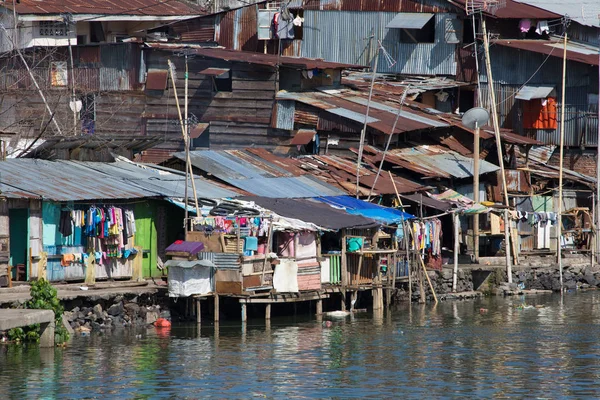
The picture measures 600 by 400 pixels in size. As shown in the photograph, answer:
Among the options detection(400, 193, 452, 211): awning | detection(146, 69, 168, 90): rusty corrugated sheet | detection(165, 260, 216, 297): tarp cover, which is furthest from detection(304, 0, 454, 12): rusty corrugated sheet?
detection(165, 260, 216, 297): tarp cover

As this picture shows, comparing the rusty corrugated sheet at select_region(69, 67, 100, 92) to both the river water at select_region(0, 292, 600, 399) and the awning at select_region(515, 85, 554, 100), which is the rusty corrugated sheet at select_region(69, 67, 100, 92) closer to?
the river water at select_region(0, 292, 600, 399)

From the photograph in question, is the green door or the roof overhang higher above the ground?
the roof overhang

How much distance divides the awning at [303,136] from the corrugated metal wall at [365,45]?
314 inches

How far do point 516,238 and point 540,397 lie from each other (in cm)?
1823

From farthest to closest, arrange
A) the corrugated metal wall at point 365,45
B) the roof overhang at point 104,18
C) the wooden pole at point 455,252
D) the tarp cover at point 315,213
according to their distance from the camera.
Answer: the corrugated metal wall at point 365,45
the roof overhang at point 104,18
the wooden pole at point 455,252
the tarp cover at point 315,213

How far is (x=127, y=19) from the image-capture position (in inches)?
1861

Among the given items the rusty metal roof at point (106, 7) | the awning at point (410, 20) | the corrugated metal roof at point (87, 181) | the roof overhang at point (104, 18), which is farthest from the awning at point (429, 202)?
the rusty metal roof at point (106, 7)

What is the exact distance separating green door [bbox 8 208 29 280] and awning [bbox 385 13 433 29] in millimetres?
18982

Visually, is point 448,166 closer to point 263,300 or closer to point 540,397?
point 263,300

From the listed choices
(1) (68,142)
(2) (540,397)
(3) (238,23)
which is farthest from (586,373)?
(3) (238,23)

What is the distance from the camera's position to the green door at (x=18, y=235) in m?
28.9

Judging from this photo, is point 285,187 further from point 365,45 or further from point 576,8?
point 576,8

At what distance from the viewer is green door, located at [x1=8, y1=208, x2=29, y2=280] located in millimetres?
28875

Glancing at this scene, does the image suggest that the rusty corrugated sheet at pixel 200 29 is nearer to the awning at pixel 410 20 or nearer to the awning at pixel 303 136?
the awning at pixel 410 20
